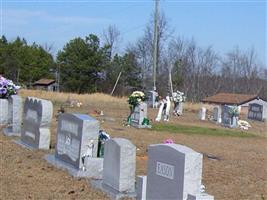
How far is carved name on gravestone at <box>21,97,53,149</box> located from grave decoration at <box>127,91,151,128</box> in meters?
8.66

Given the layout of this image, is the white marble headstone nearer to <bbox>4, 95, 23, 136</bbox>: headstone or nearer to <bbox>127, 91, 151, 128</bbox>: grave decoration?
<bbox>4, 95, 23, 136</bbox>: headstone

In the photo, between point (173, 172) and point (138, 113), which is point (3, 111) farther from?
point (173, 172)

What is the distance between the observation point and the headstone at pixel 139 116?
2238 cm

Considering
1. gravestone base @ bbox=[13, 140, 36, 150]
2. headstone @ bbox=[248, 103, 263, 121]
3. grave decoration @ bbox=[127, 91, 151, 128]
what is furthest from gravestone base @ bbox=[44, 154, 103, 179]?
headstone @ bbox=[248, 103, 263, 121]

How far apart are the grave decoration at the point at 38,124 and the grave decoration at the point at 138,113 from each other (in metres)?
8.60

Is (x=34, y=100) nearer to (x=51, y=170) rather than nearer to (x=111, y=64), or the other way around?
(x=51, y=170)

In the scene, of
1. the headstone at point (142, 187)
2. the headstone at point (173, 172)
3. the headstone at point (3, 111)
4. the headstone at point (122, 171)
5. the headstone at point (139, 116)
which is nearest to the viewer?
the headstone at point (173, 172)

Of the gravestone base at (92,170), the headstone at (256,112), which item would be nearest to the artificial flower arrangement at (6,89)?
the gravestone base at (92,170)

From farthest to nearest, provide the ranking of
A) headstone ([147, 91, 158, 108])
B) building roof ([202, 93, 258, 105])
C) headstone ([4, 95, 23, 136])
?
building roof ([202, 93, 258, 105]) < headstone ([147, 91, 158, 108]) < headstone ([4, 95, 23, 136])

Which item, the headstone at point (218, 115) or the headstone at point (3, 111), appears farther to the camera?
the headstone at point (218, 115)

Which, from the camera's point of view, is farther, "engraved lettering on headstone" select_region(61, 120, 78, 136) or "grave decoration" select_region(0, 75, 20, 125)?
"grave decoration" select_region(0, 75, 20, 125)

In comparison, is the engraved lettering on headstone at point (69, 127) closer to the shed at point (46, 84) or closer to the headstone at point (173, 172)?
the headstone at point (173, 172)

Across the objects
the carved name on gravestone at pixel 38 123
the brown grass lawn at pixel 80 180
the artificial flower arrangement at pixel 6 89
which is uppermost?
the artificial flower arrangement at pixel 6 89

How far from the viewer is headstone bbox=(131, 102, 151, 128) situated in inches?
881
